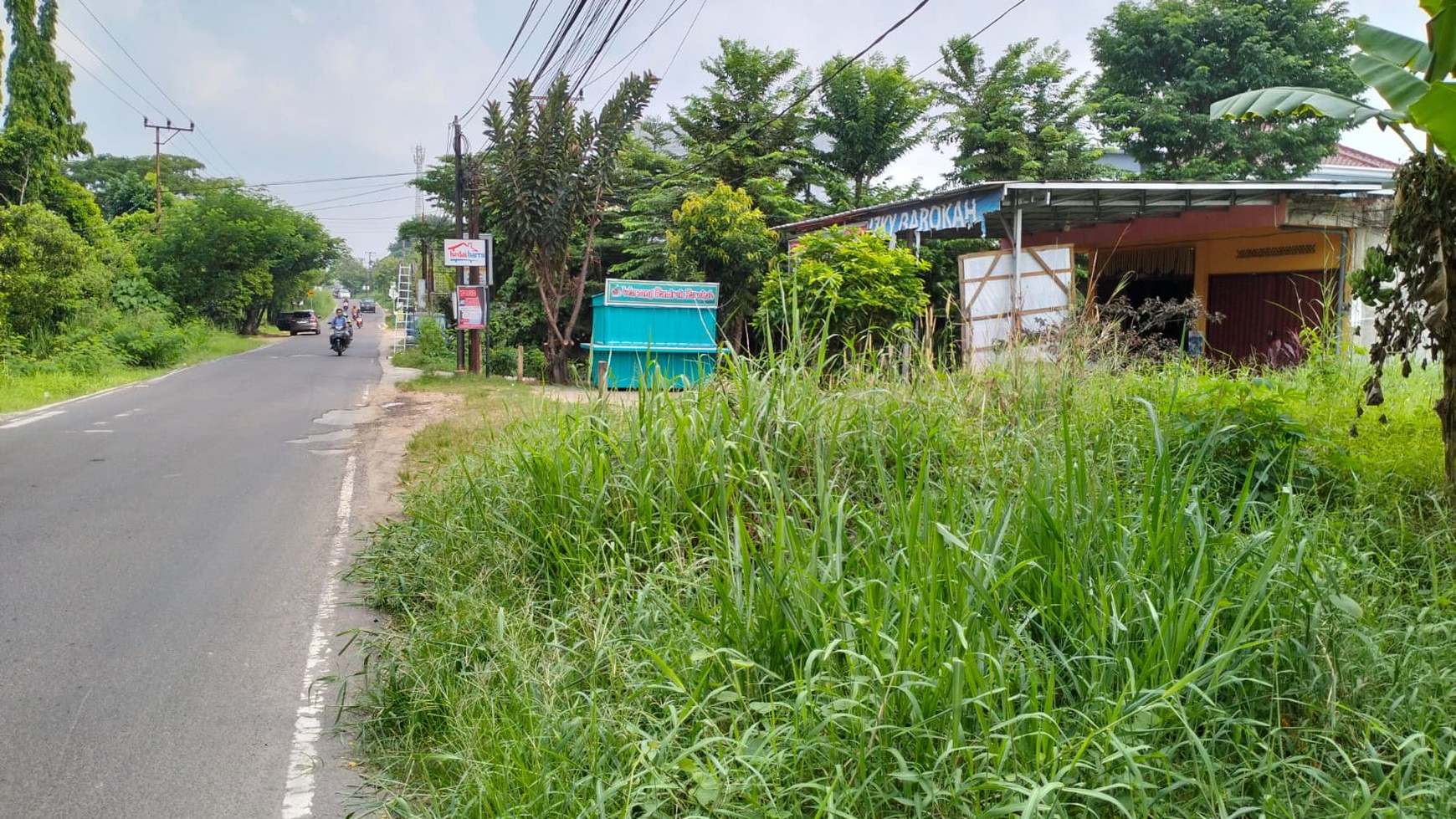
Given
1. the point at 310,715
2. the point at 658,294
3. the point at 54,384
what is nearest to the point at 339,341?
the point at 54,384

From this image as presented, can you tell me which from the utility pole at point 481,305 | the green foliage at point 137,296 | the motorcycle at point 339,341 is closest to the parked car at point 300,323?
the green foliage at point 137,296

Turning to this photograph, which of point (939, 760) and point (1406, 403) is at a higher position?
point (1406, 403)

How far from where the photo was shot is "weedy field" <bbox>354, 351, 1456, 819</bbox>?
107 inches

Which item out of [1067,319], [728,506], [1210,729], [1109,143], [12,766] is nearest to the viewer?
[1210,729]

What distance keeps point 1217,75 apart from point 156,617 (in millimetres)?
25414

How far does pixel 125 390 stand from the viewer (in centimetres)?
1872

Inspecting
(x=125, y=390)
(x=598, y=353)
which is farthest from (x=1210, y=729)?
(x=125, y=390)

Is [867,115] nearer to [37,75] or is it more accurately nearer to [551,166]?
[551,166]

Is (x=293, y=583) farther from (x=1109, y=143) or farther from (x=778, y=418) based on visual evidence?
(x=1109, y=143)

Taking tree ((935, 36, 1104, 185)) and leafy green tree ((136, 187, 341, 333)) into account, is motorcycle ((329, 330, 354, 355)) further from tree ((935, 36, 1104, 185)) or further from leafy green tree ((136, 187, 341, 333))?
tree ((935, 36, 1104, 185))

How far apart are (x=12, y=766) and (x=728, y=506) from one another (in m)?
2.99

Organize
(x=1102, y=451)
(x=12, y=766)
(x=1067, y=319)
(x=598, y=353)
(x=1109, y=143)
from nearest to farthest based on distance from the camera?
(x=12, y=766) < (x=1102, y=451) < (x=1067, y=319) < (x=598, y=353) < (x=1109, y=143)

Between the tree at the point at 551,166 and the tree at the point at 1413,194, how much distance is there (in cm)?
1626

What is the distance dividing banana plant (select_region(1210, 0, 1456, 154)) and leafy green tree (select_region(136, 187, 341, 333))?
39733 millimetres
